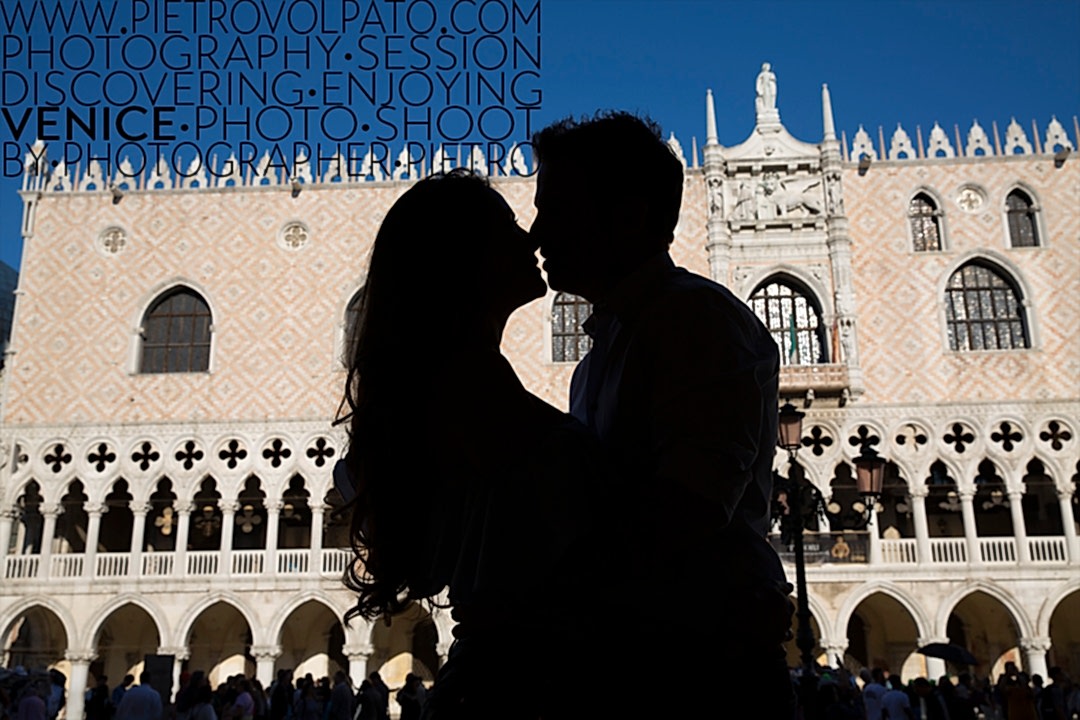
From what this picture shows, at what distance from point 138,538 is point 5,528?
2.44 meters

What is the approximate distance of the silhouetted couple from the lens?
3.78 ft

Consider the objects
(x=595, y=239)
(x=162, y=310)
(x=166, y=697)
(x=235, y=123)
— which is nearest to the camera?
(x=595, y=239)

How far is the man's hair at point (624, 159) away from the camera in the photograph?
4.39 feet

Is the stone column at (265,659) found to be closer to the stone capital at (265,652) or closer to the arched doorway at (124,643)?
the stone capital at (265,652)

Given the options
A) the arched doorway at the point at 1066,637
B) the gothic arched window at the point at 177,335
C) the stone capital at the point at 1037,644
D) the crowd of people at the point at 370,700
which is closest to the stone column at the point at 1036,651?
the stone capital at the point at 1037,644

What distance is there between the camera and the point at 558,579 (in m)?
1.17

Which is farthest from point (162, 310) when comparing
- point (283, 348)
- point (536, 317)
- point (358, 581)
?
point (358, 581)

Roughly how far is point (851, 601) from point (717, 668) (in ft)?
54.7

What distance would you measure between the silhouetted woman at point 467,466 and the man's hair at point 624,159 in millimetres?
128

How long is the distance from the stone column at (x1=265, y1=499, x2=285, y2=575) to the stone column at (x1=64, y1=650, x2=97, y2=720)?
130 inches

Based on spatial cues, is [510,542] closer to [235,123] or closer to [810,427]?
[235,123]

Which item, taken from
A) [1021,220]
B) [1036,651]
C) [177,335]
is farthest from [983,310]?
[177,335]

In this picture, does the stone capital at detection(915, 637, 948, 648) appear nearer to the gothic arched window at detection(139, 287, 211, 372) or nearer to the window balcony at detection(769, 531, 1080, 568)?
the window balcony at detection(769, 531, 1080, 568)

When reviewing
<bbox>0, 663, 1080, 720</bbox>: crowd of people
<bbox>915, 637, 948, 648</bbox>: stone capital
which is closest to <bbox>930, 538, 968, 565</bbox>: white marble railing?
<bbox>915, 637, 948, 648</bbox>: stone capital
